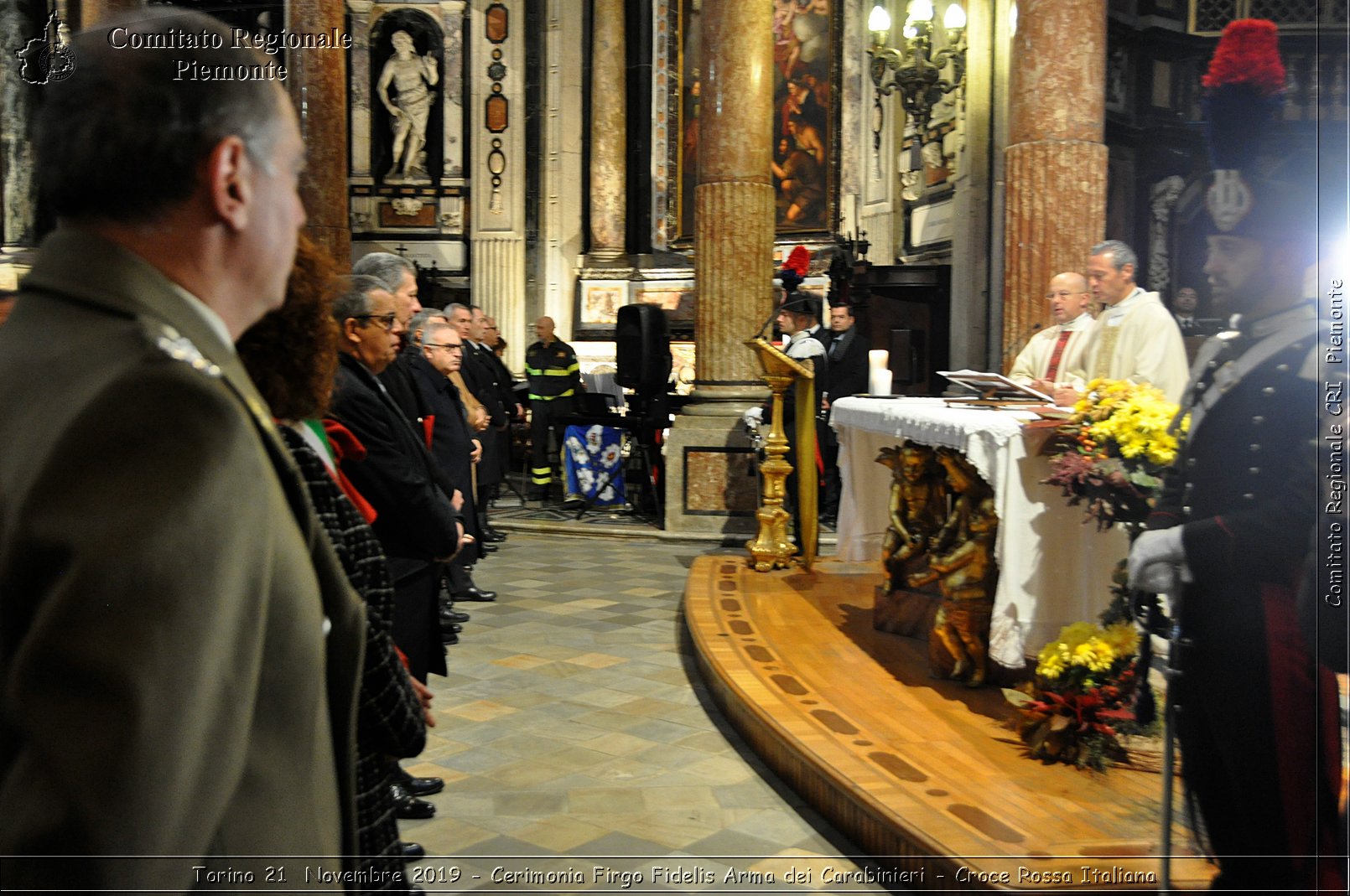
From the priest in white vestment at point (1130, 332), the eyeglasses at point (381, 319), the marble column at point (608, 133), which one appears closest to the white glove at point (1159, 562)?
the eyeglasses at point (381, 319)

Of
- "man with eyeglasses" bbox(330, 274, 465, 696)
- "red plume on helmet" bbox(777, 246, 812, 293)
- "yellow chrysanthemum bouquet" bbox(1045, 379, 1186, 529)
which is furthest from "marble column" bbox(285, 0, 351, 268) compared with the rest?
"yellow chrysanthemum bouquet" bbox(1045, 379, 1186, 529)

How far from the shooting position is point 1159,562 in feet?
7.53

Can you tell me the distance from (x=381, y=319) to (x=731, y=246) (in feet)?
18.5

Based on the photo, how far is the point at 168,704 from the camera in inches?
34.8

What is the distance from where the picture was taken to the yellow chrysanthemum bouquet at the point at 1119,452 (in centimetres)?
Result: 324

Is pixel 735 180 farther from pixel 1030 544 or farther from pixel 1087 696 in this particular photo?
pixel 1087 696

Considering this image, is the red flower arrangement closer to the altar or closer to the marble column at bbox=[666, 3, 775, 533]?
the altar

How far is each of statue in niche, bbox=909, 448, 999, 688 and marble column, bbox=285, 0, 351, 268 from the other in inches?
206

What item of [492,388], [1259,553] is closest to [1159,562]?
[1259,553]

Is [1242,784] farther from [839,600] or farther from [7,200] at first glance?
[7,200]

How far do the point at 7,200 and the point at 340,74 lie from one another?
8270 millimetres

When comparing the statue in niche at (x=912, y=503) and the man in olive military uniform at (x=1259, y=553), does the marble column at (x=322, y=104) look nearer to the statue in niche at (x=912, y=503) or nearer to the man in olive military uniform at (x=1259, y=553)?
the statue in niche at (x=912, y=503)

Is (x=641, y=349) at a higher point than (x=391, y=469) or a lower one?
higher

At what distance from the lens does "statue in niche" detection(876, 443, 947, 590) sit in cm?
479
